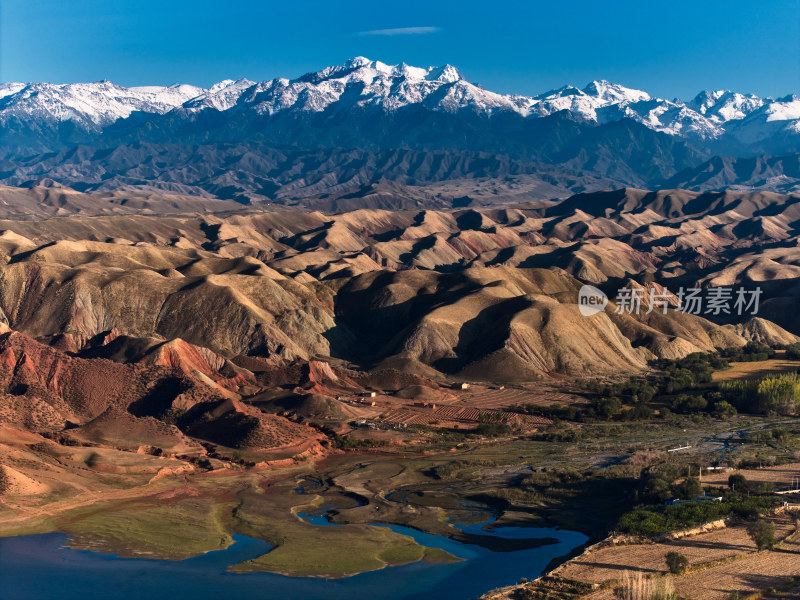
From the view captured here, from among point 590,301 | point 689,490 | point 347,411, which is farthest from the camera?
point 590,301

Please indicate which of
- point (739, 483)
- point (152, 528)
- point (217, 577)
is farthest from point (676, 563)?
point (152, 528)

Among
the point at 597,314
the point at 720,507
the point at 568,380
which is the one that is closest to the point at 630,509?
the point at 720,507

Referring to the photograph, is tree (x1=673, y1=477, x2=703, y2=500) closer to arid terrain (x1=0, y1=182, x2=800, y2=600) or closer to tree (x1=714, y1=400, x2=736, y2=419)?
arid terrain (x1=0, y1=182, x2=800, y2=600)

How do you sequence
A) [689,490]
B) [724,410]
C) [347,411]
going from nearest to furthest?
[689,490]
[347,411]
[724,410]

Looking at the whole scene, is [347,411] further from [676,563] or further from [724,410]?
[676,563]

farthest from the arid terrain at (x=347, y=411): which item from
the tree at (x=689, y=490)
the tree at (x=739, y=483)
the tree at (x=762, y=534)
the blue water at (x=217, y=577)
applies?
the tree at (x=689, y=490)

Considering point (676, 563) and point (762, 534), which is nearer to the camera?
point (676, 563)
